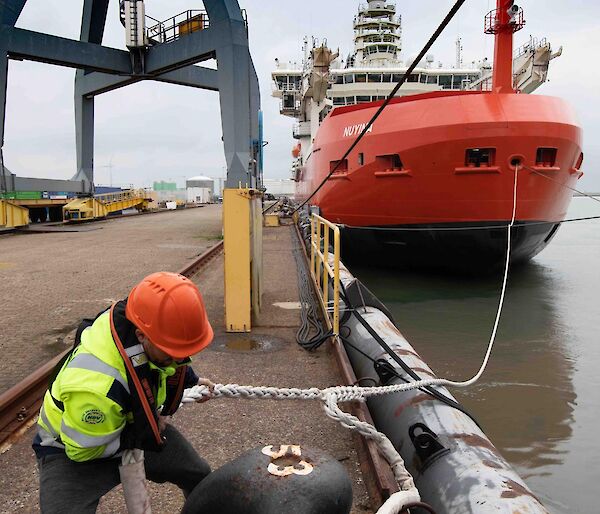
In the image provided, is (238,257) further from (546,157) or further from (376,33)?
(376,33)

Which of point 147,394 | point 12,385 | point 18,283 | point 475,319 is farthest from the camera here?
point 475,319

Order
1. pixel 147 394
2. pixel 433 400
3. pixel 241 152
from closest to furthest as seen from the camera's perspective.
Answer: pixel 147 394
pixel 433 400
pixel 241 152

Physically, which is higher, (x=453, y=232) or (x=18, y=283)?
(x=453, y=232)

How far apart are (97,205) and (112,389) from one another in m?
24.2

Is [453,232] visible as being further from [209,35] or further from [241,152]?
[209,35]

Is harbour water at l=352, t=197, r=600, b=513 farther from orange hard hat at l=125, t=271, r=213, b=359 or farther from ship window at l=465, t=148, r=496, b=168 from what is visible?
orange hard hat at l=125, t=271, r=213, b=359

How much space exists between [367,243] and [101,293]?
6.36 m

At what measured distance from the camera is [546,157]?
9.69 meters

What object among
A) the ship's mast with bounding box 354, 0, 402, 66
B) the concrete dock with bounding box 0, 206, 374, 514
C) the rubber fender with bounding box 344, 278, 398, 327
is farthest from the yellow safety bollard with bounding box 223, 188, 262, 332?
the ship's mast with bounding box 354, 0, 402, 66

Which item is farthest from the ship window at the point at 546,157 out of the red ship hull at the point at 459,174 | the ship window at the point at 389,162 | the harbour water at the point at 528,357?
the harbour water at the point at 528,357

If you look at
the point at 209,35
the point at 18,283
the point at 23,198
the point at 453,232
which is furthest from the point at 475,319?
the point at 23,198

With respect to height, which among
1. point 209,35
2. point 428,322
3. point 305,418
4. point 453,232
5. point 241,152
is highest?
point 209,35

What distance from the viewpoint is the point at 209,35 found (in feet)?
52.5

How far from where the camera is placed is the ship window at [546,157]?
955 centimetres
